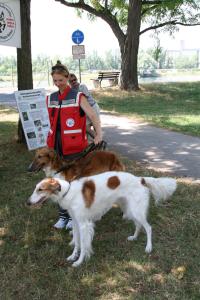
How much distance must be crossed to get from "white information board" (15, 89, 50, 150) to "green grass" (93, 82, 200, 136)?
4377 mm

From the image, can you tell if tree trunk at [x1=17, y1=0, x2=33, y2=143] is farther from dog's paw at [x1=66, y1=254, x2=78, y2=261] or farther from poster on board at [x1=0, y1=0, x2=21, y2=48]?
dog's paw at [x1=66, y1=254, x2=78, y2=261]

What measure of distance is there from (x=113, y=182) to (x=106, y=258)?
874 millimetres

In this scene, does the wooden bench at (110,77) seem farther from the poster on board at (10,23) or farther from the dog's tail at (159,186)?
the dog's tail at (159,186)

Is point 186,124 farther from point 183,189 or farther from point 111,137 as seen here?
point 183,189

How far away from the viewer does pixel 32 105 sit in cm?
1005

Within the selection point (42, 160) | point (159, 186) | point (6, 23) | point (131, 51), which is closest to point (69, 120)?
point (42, 160)

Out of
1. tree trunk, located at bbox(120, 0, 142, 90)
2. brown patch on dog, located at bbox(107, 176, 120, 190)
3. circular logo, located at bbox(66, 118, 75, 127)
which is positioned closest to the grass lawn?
brown patch on dog, located at bbox(107, 176, 120, 190)

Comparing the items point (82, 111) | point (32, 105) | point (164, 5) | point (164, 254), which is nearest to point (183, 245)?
point (164, 254)

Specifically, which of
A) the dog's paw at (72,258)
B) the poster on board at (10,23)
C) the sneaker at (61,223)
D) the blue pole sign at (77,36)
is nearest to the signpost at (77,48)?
the blue pole sign at (77,36)

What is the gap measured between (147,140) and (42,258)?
22.5 ft

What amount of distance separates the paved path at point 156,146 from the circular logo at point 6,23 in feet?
11.8

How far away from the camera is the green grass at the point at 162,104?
13851mm

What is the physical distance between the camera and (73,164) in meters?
5.43

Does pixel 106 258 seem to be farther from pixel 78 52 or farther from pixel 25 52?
pixel 78 52
